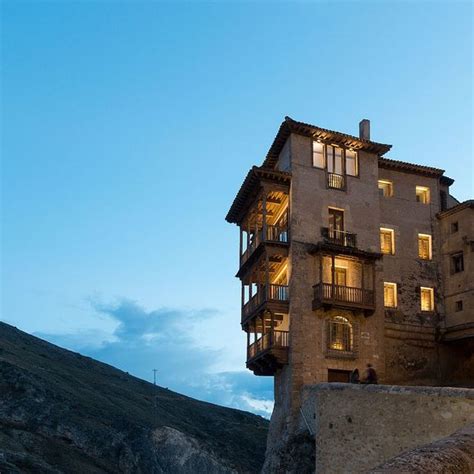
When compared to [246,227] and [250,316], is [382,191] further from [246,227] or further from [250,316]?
[250,316]

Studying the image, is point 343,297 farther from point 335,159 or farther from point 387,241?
point 335,159

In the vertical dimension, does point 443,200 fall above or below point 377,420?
above

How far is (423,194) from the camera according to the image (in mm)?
47500

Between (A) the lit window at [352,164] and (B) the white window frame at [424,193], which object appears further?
(B) the white window frame at [424,193]

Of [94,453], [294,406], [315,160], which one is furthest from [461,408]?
[94,453]

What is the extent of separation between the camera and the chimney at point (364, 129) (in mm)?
47406

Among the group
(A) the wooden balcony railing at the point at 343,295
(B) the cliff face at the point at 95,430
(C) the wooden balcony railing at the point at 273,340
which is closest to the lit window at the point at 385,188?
(A) the wooden balcony railing at the point at 343,295

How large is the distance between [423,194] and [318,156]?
9.01 meters

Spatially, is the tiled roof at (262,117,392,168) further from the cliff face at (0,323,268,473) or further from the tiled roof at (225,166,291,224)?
the cliff face at (0,323,268,473)

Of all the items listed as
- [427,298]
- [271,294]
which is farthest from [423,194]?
[271,294]

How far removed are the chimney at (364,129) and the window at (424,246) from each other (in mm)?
7726

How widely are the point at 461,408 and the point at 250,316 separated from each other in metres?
18.0

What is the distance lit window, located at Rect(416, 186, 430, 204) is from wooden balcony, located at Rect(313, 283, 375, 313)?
9456mm

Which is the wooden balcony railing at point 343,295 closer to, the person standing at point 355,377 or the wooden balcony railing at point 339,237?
the wooden balcony railing at point 339,237
